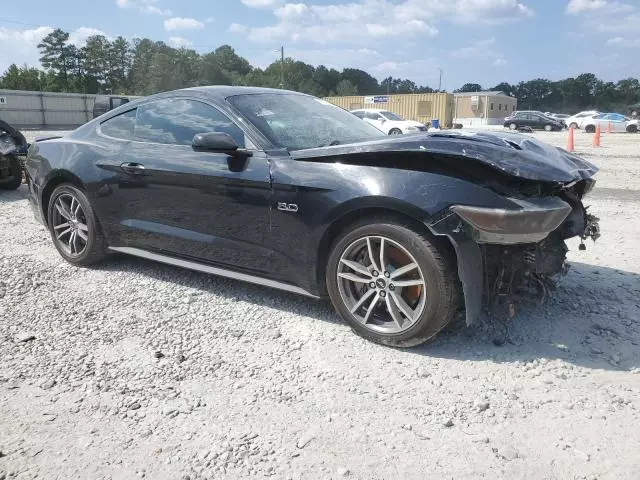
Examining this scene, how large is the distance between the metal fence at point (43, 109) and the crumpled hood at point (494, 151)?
34.9 metres

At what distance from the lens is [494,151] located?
2.96 meters

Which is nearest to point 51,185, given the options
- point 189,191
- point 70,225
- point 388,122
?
point 70,225

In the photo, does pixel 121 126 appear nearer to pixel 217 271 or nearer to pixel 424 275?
pixel 217 271

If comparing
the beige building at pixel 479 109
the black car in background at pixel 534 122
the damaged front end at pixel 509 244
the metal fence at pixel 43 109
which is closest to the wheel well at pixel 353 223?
the damaged front end at pixel 509 244

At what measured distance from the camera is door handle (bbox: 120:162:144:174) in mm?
4133

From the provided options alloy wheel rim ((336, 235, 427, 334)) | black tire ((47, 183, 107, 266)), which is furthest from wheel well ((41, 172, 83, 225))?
alloy wheel rim ((336, 235, 427, 334))

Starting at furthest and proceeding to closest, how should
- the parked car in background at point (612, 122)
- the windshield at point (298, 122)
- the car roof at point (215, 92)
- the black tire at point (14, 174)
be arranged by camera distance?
the parked car in background at point (612, 122)
the black tire at point (14, 174)
the car roof at point (215, 92)
the windshield at point (298, 122)

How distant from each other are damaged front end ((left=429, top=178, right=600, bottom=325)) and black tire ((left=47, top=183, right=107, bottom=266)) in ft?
9.77

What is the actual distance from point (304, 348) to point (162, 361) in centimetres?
84

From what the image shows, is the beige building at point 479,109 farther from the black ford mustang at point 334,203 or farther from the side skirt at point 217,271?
the side skirt at point 217,271

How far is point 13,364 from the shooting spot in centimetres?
312

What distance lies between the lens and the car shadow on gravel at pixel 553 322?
3168 millimetres

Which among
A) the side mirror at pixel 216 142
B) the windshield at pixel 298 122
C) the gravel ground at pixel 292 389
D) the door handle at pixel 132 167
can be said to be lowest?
the gravel ground at pixel 292 389

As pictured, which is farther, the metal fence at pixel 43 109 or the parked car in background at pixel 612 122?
the parked car in background at pixel 612 122
